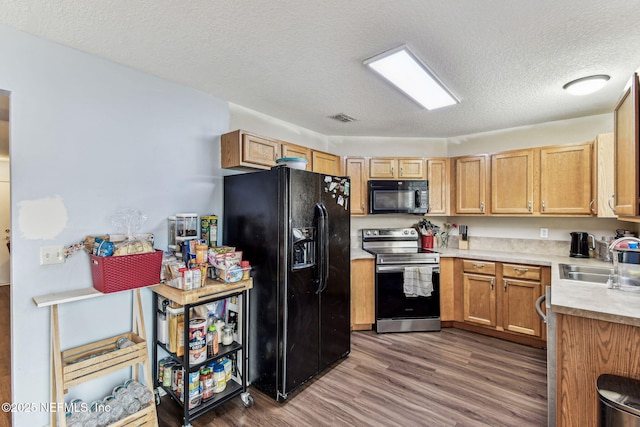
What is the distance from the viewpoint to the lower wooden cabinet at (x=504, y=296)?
9.52 feet

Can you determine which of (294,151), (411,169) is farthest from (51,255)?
(411,169)

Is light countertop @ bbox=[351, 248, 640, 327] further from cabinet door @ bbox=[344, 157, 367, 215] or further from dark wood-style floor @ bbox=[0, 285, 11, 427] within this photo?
dark wood-style floor @ bbox=[0, 285, 11, 427]

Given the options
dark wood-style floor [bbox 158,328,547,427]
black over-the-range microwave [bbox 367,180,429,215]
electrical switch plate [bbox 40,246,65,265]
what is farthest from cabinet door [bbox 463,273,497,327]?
electrical switch plate [bbox 40,246,65,265]

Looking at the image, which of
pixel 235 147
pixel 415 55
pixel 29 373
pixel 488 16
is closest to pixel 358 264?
pixel 235 147

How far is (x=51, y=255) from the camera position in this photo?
5.72 ft

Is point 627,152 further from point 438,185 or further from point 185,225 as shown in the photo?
point 185,225

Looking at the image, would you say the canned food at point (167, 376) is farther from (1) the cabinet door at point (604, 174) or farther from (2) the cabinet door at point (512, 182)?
(1) the cabinet door at point (604, 174)

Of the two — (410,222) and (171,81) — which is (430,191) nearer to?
(410,222)

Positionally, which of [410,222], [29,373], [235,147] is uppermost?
[235,147]

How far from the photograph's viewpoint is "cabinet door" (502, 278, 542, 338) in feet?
9.50

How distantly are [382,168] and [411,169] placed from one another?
1.23 ft

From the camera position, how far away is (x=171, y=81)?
7.50 ft

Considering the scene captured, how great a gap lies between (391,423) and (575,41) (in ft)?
8.63

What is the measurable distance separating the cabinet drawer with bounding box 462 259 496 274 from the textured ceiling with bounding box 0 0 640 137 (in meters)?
1.68
